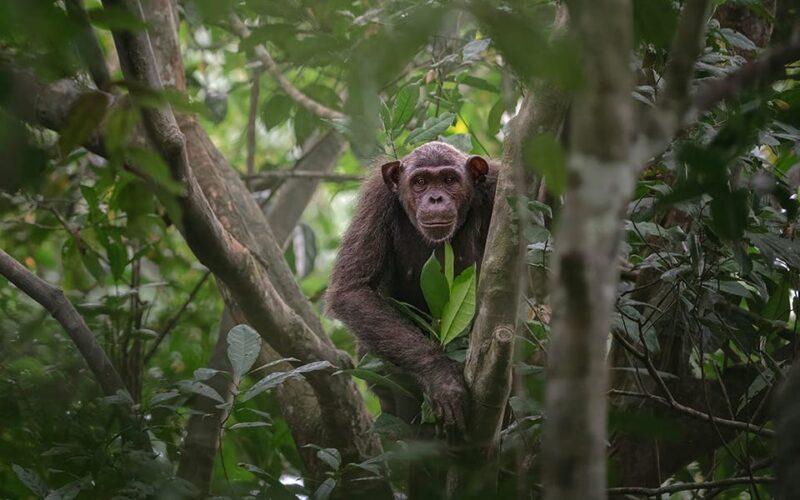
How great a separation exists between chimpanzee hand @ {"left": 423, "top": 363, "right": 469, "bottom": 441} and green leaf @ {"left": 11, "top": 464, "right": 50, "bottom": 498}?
1926 millimetres

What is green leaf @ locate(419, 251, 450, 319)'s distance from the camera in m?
4.52

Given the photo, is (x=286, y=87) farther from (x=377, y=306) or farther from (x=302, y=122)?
(x=377, y=306)

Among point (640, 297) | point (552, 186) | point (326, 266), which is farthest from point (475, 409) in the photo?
point (326, 266)

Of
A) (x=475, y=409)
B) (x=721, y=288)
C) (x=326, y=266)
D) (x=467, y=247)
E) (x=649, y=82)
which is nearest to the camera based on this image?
(x=475, y=409)

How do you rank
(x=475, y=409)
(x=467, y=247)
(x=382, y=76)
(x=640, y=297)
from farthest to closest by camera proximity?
(x=467, y=247), (x=640, y=297), (x=475, y=409), (x=382, y=76)

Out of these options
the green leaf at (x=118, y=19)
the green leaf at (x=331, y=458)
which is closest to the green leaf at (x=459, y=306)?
the green leaf at (x=331, y=458)

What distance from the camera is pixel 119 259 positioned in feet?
20.4

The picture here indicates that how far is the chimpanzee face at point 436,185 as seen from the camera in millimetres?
6559

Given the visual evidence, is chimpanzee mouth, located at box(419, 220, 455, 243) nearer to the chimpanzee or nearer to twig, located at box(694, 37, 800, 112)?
the chimpanzee

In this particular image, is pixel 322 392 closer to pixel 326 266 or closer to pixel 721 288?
pixel 721 288

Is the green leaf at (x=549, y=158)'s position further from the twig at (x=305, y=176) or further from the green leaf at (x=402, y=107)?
the twig at (x=305, y=176)

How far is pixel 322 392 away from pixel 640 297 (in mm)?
2168

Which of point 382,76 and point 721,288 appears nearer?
point 382,76

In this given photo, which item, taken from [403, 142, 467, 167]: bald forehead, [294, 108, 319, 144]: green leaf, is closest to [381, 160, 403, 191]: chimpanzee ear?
[403, 142, 467, 167]: bald forehead
